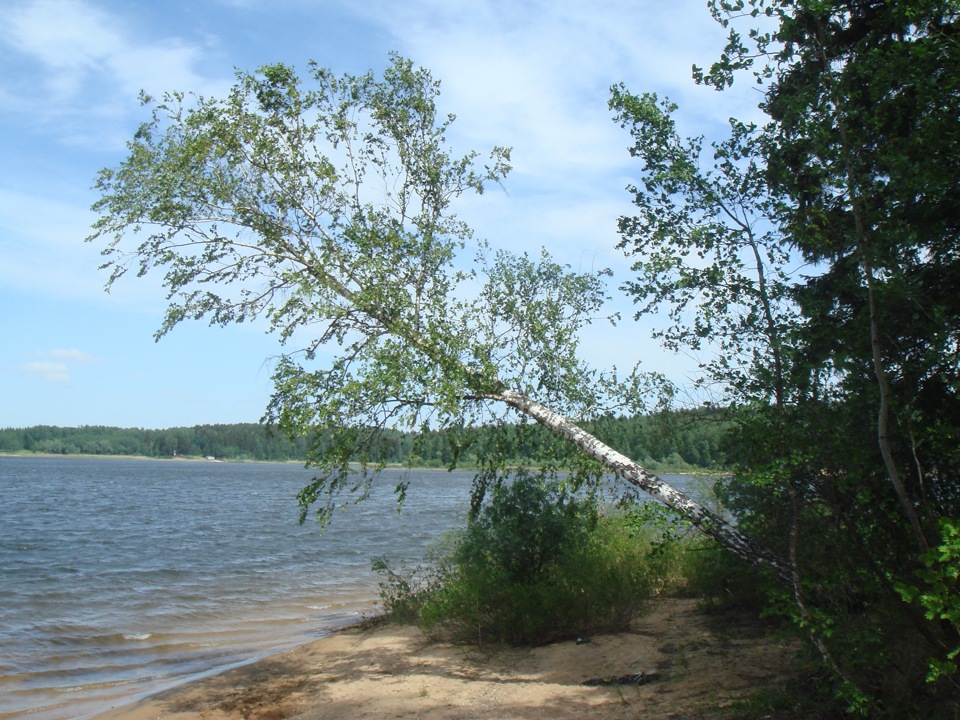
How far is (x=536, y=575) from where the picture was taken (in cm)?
1102

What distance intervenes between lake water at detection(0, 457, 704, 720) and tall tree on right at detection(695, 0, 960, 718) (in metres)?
4.89

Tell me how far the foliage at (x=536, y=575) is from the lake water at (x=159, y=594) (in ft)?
5.53

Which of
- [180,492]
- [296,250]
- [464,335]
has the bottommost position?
[180,492]

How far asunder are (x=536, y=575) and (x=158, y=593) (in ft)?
38.1

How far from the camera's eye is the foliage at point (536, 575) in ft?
34.5

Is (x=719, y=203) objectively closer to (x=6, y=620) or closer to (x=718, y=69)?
(x=718, y=69)

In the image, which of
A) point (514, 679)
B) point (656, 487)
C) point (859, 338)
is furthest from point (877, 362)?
point (514, 679)

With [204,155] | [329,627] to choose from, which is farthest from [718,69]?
[329,627]

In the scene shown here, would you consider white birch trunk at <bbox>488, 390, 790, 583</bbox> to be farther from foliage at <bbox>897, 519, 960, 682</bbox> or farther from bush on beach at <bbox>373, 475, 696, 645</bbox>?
bush on beach at <bbox>373, 475, 696, 645</bbox>

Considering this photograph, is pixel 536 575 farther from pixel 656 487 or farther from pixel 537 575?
pixel 656 487

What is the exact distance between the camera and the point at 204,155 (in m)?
9.16

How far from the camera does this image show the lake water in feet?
40.6

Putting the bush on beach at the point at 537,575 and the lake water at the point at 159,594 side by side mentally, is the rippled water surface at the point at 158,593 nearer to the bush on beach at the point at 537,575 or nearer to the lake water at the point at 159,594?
the lake water at the point at 159,594

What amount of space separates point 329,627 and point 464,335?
8198 millimetres
